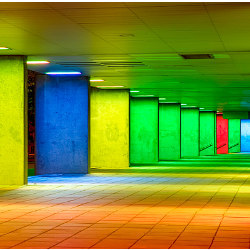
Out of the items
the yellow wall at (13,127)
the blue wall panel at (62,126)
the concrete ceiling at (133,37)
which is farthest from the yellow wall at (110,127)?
the yellow wall at (13,127)

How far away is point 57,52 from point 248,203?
23.5ft

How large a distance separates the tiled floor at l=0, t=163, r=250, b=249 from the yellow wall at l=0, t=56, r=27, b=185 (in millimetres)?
892

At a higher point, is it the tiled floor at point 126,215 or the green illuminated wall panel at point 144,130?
the green illuminated wall panel at point 144,130

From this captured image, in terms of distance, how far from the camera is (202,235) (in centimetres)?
1027

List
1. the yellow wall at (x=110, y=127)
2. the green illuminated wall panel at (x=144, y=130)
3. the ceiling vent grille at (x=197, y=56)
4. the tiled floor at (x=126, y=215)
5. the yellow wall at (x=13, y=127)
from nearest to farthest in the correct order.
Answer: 1. the tiled floor at (x=126, y=215)
2. the ceiling vent grille at (x=197, y=56)
3. the yellow wall at (x=13, y=127)
4. the yellow wall at (x=110, y=127)
5. the green illuminated wall panel at (x=144, y=130)

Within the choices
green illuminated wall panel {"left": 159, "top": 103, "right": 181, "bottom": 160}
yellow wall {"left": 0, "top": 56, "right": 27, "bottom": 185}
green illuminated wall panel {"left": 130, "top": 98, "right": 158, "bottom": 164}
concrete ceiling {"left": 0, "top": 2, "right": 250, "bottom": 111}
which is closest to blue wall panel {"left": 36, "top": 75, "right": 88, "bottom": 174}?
concrete ceiling {"left": 0, "top": 2, "right": 250, "bottom": 111}

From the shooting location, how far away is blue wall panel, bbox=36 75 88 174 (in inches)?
1030

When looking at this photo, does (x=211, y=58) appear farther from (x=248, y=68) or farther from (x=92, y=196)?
(x=92, y=196)

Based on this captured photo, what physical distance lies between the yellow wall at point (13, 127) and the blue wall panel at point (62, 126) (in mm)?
6073

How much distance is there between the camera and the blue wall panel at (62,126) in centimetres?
2616

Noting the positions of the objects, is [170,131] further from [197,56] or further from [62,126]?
[197,56]

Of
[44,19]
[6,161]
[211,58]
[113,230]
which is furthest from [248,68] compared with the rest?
[113,230]

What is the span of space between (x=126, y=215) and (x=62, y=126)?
13.9m

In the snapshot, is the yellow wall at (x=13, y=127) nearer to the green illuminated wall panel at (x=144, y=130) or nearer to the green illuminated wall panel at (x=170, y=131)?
the green illuminated wall panel at (x=144, y=130)
